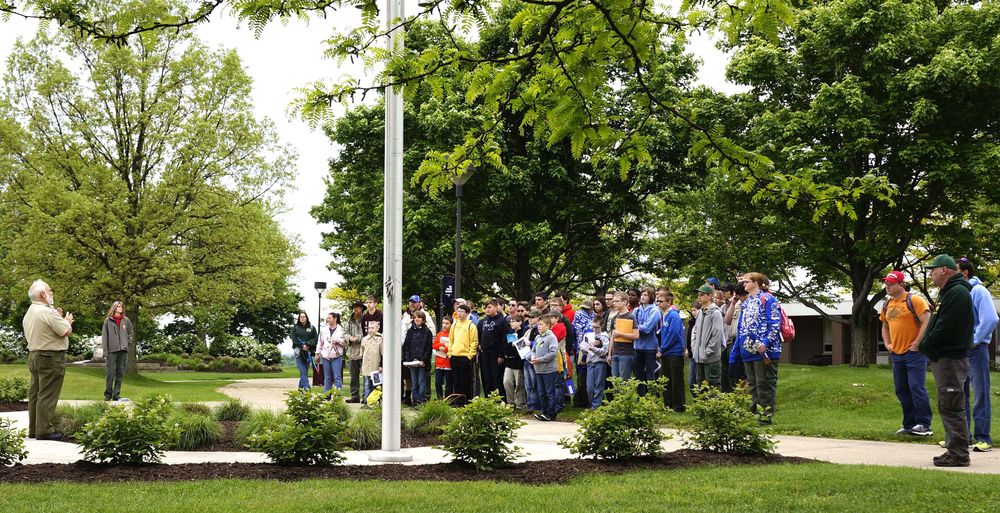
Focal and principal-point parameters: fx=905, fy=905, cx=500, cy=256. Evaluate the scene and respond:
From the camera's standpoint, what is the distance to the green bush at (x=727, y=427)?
30.0 ft

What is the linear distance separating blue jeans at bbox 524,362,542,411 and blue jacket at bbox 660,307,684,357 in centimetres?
229

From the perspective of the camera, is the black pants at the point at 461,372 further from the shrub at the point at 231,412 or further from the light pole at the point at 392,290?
the light pole at the point at 392,290

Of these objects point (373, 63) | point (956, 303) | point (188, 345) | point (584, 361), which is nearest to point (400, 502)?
point (373, 63)

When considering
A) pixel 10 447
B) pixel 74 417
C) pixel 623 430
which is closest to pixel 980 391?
pixel 623 430

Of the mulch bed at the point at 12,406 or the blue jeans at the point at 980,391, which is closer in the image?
the blue jeans at the point at 980,391

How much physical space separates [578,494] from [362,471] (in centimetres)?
238

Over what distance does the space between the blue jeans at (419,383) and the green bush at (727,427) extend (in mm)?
9301

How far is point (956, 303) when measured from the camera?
8.73 metres

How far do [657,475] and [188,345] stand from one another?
197ft

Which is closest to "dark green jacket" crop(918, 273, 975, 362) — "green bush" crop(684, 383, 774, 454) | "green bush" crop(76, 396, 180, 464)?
"green bush" crop(684, 383, 774, 454)

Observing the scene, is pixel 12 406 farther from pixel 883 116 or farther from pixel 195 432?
pixel 883 116

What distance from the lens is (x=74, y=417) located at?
12625 millimetres

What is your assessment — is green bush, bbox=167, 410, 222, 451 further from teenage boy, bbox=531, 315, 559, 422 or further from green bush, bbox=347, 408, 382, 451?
teenage boy, bbox=531, 315, 559, 422

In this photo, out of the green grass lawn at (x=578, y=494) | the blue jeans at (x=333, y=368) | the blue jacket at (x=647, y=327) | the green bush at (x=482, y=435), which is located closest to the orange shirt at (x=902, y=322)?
the green grass lawn at (x=578, y=494)
